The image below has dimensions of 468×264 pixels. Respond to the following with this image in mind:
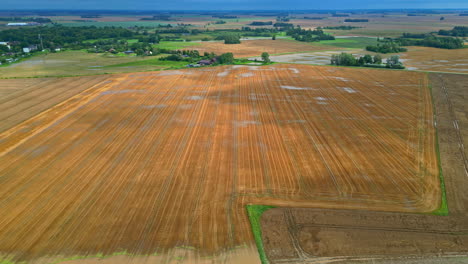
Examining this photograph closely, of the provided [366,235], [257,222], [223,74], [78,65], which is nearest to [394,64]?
[223,74]

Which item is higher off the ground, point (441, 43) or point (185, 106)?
point (441, 43)

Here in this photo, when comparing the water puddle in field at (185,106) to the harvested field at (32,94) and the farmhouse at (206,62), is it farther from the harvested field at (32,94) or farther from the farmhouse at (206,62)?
the farmhouse at (206,62)

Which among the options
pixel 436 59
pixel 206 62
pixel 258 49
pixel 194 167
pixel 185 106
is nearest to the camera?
pixel 194 167

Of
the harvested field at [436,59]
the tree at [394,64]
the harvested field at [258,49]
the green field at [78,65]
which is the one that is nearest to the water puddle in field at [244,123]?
the green field at [78,65]

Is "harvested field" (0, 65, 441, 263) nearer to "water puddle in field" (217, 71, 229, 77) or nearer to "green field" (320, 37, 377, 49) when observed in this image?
"water puddle in field" (217, 71, 229, 77)

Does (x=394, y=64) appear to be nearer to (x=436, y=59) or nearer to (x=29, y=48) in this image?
(x=436, y=59)

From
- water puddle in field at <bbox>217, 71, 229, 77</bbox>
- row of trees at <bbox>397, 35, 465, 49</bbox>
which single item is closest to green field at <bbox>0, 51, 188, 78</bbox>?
water puddle in field at <bbox>217, 71, 229, 77</bbox>
